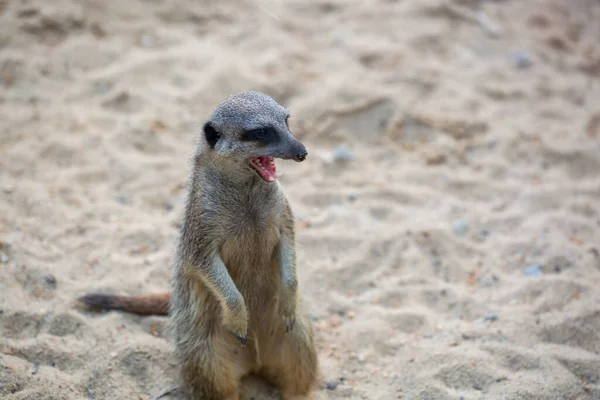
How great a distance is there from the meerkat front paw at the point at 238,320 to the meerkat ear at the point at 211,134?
627mm

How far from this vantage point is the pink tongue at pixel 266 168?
2.43 m

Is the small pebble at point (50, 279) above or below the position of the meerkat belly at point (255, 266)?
below

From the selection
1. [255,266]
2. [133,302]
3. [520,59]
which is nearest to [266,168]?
[255,266]

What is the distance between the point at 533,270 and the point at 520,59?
2.15 meters

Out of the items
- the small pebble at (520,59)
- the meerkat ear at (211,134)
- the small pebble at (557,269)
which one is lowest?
the small pebble at (557,269)

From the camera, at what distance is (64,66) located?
4.47 m

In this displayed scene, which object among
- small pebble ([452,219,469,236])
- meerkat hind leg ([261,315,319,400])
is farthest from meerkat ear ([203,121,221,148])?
small pebble ([452,219,469,236])

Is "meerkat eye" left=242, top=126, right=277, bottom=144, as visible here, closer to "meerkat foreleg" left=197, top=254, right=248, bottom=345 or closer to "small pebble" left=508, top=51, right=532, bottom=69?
"meerkat foreleg" left=197, top=254, right=248, bottom=345

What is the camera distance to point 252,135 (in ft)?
7.91

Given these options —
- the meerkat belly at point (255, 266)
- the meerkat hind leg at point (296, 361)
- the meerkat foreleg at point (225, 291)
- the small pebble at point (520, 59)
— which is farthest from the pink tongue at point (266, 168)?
the small pebble at point (520, 59)

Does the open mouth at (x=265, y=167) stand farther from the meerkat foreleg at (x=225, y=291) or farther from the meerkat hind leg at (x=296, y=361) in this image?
the meerkat hind leg at (x=296, y=361)

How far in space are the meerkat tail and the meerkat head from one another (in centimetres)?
89

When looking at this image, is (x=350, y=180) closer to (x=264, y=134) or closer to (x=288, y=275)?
(x=288, y=275)

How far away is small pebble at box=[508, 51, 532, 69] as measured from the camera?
4.87 metres
